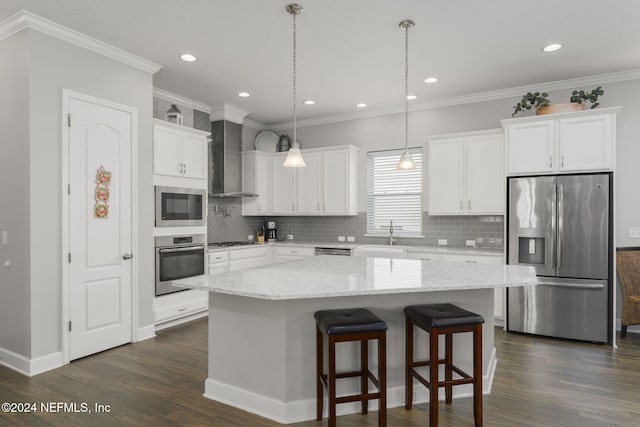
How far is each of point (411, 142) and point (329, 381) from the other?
163 inches

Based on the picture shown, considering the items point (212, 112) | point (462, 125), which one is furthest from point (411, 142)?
point (212, 112)

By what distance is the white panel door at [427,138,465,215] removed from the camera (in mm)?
4945

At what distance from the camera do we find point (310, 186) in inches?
241

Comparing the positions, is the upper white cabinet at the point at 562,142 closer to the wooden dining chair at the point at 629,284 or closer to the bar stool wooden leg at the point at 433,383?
the wooden dining chair at the point at 629,284

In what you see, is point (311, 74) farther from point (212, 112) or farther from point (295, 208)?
point (295, 208)

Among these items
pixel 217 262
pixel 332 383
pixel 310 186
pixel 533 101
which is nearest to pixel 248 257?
pixel 217 262

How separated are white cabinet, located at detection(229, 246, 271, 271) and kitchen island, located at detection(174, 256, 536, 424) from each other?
8.19 ft

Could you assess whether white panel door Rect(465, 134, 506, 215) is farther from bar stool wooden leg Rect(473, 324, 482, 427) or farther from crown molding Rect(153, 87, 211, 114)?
crown molding Rect(153, 87, 211, 114)

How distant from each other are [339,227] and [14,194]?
419 cm

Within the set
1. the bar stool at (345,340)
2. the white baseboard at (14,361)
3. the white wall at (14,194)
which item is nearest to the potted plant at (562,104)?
the bar stool at (345,340)

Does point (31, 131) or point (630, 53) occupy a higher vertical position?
point (630, 53)

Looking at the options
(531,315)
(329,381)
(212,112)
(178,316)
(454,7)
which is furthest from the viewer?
(212,112)

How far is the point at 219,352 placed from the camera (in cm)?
274

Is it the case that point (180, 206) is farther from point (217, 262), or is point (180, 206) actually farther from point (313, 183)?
point (313, 183)
